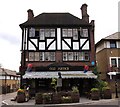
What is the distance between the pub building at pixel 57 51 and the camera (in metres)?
31.3

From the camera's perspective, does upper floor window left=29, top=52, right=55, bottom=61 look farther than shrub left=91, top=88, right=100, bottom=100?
Yes

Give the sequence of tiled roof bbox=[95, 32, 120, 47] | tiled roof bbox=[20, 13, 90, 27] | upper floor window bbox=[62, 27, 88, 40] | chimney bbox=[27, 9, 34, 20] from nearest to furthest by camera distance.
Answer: upper floor window bbox=[62, 27, 88, 40] → tiled roof bbox=[20, 13, 90, 27] → chimney bbox=[27, 9, 34, 20] → tiled roof bbox=[95, 32, 120, 47]

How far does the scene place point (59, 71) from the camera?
31.0 m

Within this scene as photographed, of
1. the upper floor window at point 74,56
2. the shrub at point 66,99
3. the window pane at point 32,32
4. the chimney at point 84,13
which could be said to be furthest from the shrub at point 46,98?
the chimney at point 84,13

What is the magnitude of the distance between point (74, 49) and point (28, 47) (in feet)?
22.4

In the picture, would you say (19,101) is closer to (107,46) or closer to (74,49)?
(74,49)

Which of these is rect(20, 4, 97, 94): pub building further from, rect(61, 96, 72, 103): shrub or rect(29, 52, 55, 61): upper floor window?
rect(61, 96, 72, 103): shrub

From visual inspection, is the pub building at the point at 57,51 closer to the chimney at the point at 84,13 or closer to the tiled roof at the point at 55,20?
the tiled roof at the point at 55,20

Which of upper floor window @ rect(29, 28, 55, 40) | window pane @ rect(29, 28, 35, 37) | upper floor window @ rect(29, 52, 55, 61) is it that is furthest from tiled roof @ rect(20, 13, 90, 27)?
upper floor window @ rect(29, 52, 55, 61)

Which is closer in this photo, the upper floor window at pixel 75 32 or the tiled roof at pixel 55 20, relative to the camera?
the upper floor window at pixel 75 32

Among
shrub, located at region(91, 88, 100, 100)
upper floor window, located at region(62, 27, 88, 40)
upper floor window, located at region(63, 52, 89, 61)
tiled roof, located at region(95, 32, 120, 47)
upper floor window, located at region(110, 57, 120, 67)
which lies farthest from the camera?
tiled roof, located at region(95, 32, 120, 47)

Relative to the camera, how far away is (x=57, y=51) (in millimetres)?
32344

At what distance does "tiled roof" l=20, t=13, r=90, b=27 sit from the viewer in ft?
109

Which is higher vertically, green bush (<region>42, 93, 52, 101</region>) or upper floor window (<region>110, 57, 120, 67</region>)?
upper floor window (<region>110, 57, 120, 67</region>)
